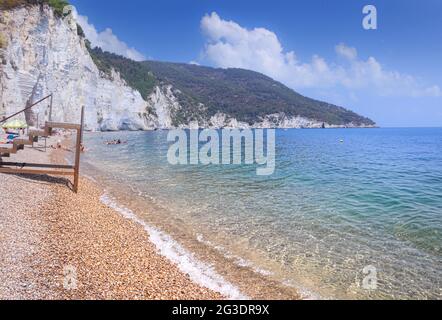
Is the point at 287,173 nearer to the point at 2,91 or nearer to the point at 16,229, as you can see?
the point at 16,229

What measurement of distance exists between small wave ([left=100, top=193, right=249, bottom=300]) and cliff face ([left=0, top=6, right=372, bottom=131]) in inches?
2131

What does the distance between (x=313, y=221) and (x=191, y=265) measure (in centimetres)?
676

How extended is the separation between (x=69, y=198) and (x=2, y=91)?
50305mm

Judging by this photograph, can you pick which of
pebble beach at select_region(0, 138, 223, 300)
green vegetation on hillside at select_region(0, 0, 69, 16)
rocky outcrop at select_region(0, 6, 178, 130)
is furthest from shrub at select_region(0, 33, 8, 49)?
pebble beach at select_region(0, 138, 223, 300)

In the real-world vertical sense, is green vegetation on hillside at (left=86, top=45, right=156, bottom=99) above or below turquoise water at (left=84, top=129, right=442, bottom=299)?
above

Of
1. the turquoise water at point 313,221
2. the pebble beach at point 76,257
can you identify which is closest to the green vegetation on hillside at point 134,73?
the turquoise water at point 313,221

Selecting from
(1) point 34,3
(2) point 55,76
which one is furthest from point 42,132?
(2) point 55,76

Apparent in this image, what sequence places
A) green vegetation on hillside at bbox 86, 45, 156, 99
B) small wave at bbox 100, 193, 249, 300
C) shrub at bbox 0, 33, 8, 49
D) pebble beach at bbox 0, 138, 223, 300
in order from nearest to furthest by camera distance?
pebble beach at bbox 0, 138, 223, 300 < small wave at bbox 100, 193, 249, 300 < shrub at bbox 0, 33, 8, 49 < green vegetation on hillside at bbox 86, 45, 156, 99

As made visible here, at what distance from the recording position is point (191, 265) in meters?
10.2

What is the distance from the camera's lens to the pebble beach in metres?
7.47

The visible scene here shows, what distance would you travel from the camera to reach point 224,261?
10.6 m

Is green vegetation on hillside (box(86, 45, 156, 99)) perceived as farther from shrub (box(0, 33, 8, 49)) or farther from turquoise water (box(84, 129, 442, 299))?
turquoise water (box(84, 129, 442, 299))

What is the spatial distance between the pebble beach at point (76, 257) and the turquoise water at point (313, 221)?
87.9 inches
